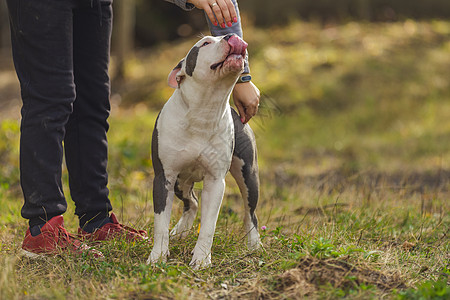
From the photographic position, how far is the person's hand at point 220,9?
256 cm

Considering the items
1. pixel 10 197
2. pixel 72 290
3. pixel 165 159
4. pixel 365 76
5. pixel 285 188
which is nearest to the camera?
pixel 72 290

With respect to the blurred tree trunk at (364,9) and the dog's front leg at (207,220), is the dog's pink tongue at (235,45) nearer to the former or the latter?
the dog's front leg at (207,220)

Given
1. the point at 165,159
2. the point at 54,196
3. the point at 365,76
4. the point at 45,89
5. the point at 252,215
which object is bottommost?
the point at 365,76

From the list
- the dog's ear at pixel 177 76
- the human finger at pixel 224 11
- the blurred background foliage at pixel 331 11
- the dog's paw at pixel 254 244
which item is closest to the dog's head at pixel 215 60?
the dog's ear at pixel 177 76

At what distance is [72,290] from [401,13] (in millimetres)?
11329

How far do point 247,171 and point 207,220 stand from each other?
0.40 metres

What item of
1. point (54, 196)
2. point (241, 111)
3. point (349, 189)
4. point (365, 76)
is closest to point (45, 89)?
point (54, 196)

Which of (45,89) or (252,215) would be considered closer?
(45,89)

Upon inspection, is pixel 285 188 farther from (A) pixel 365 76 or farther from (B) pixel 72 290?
(A) pixel 365 76

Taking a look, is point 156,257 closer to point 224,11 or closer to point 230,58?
point 230,58

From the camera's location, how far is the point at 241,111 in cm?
294

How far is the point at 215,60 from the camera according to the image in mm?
2465

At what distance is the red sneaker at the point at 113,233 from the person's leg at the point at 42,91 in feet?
0.95

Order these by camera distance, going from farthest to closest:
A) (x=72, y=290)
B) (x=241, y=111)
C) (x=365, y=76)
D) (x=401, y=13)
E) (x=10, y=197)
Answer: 1. (x=401, y=13)
2. (x=365, y=76)
3. (x=10, y=197)
4. (x=241, y=111)
5. (x=72, y=290)
